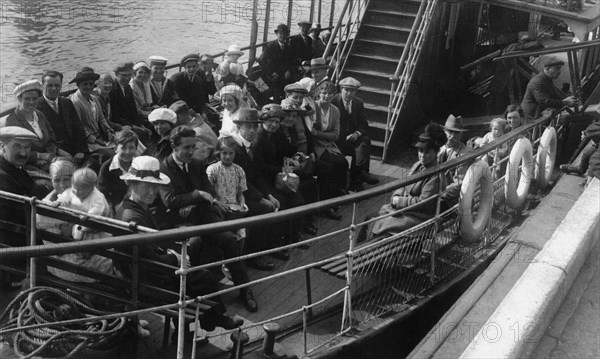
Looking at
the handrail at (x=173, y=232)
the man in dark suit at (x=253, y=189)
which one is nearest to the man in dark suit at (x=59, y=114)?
the man in dark suit at (x=253, y=189)

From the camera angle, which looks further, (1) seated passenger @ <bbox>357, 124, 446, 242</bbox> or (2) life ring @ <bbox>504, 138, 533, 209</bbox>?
(2) life ring @ <bbox>504, 138, 533, 209</bbox>

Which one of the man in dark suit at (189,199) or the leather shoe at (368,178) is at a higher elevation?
the man in dark suit at (189,199)

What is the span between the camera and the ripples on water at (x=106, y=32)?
21.8 m

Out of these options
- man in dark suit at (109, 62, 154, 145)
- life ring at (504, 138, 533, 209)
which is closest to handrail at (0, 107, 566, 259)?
life ring at (504, 138, 533, 209)

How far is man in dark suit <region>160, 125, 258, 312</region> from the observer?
5090mm

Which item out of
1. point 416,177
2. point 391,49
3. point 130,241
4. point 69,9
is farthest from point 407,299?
point 69,9

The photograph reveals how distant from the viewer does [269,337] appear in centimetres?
422

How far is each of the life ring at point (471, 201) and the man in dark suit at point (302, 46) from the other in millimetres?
5748

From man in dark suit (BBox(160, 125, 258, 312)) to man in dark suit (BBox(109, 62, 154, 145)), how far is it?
8.25 ft

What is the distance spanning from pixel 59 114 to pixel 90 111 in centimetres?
48

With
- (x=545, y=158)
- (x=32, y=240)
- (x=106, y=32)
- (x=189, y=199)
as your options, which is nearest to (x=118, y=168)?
(x=189, y=199)

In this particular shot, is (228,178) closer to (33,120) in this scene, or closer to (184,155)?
(184,155)

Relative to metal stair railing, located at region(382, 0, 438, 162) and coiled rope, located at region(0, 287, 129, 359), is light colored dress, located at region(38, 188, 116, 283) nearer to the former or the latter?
coiled rope, located at region(0, 287, 129, 359)

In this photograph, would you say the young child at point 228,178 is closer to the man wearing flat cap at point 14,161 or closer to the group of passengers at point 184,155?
the group of passengers at point 184,155
